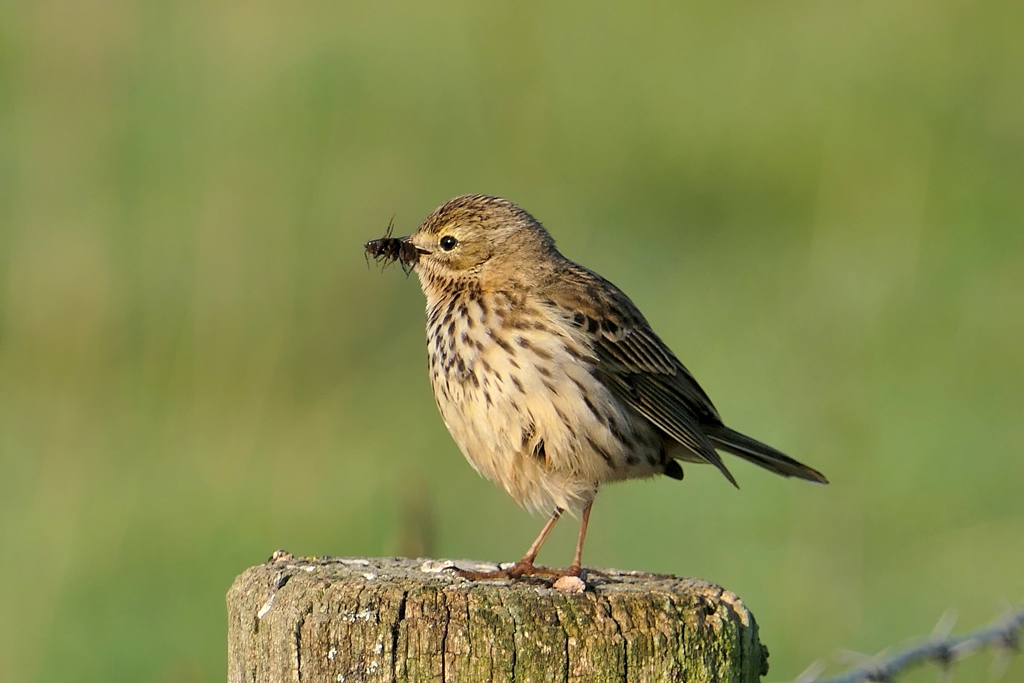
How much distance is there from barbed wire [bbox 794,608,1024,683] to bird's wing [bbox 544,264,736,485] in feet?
2.92

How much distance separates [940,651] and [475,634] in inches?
89.3

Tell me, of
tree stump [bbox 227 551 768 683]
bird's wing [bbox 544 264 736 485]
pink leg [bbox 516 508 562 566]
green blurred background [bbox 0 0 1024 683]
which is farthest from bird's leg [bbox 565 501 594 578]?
tree stump [bbox 227 551 768 683]

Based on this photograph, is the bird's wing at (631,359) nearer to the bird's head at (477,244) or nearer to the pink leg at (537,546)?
the bird's head at (477,244)

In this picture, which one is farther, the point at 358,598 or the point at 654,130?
the point at 654,130

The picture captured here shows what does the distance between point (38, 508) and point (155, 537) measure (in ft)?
2.05

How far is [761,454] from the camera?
6113 millimetres

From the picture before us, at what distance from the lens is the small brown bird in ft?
17.6

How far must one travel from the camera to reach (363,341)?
974 centimetres

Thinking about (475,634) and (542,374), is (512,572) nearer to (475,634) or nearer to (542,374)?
(542,374)

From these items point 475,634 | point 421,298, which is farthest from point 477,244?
point 421,298

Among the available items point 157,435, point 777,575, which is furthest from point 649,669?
point 157,435

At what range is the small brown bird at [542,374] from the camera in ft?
17.6

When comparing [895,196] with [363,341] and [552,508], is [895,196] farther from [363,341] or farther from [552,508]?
[552,508]

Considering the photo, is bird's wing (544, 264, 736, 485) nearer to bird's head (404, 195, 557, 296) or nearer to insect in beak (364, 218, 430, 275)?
bird's head (404, 195, 557, 296)
